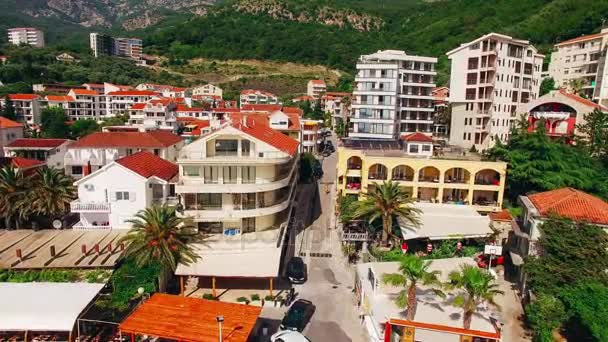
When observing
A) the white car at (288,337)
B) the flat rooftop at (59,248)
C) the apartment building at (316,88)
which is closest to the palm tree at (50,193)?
the flat rooftop at (59,248)

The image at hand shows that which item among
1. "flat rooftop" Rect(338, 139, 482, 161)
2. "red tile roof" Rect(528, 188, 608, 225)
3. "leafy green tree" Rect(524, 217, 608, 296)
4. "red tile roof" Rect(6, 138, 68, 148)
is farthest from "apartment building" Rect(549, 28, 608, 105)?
"red tile roof" Rect(6, 138, 68, 148)

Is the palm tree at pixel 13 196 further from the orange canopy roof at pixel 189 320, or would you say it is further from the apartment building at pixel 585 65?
the apartment building at pixel 585 65

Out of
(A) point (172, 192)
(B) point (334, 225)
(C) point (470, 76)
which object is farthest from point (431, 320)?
(C) point (470, 76)

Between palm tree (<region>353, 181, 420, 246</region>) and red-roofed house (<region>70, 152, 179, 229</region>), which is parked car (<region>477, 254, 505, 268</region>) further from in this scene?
red-roofed house (<region>70, 152, 179, 229</region>)

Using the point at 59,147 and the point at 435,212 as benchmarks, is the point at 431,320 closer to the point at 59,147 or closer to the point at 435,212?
the point at 435,212

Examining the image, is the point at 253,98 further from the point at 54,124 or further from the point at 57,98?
the point at 54,124

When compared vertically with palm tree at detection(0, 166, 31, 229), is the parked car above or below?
below
